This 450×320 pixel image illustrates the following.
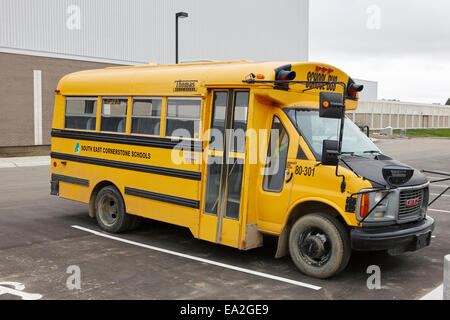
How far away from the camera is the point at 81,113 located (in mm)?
9727

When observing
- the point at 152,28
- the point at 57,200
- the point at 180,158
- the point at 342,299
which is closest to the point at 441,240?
the point at 342,299

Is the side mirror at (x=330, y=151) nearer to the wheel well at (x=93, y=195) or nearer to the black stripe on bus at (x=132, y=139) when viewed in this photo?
the black stripe on bus at (x=132, y=139)

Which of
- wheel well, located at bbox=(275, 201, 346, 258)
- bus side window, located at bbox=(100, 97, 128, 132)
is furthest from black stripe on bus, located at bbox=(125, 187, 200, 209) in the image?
wheel well, located at bbox=(275, 201, 346, 258)

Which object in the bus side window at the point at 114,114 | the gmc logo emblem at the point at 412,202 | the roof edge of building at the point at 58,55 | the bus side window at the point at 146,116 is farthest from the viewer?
the roof edge of building at the point at 58,55

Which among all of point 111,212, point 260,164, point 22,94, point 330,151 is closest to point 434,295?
point 330,151

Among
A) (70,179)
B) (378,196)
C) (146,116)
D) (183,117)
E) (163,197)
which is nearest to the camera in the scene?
(378,196)

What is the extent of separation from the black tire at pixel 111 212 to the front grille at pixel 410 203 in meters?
4.65

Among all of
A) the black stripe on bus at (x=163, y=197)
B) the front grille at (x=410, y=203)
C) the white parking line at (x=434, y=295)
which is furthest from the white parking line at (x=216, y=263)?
the front grille at (x=410, y=203)

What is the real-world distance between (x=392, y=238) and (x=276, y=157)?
182 centimetres

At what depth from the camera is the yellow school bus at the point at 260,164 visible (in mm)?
6422

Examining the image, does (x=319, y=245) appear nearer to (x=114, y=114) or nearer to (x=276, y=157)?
(x=276, y=157)

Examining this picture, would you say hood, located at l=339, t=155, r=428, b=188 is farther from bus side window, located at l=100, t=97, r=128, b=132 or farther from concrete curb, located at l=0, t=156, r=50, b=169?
concrete curb, located at l=0, t=156, r=50, b=169
